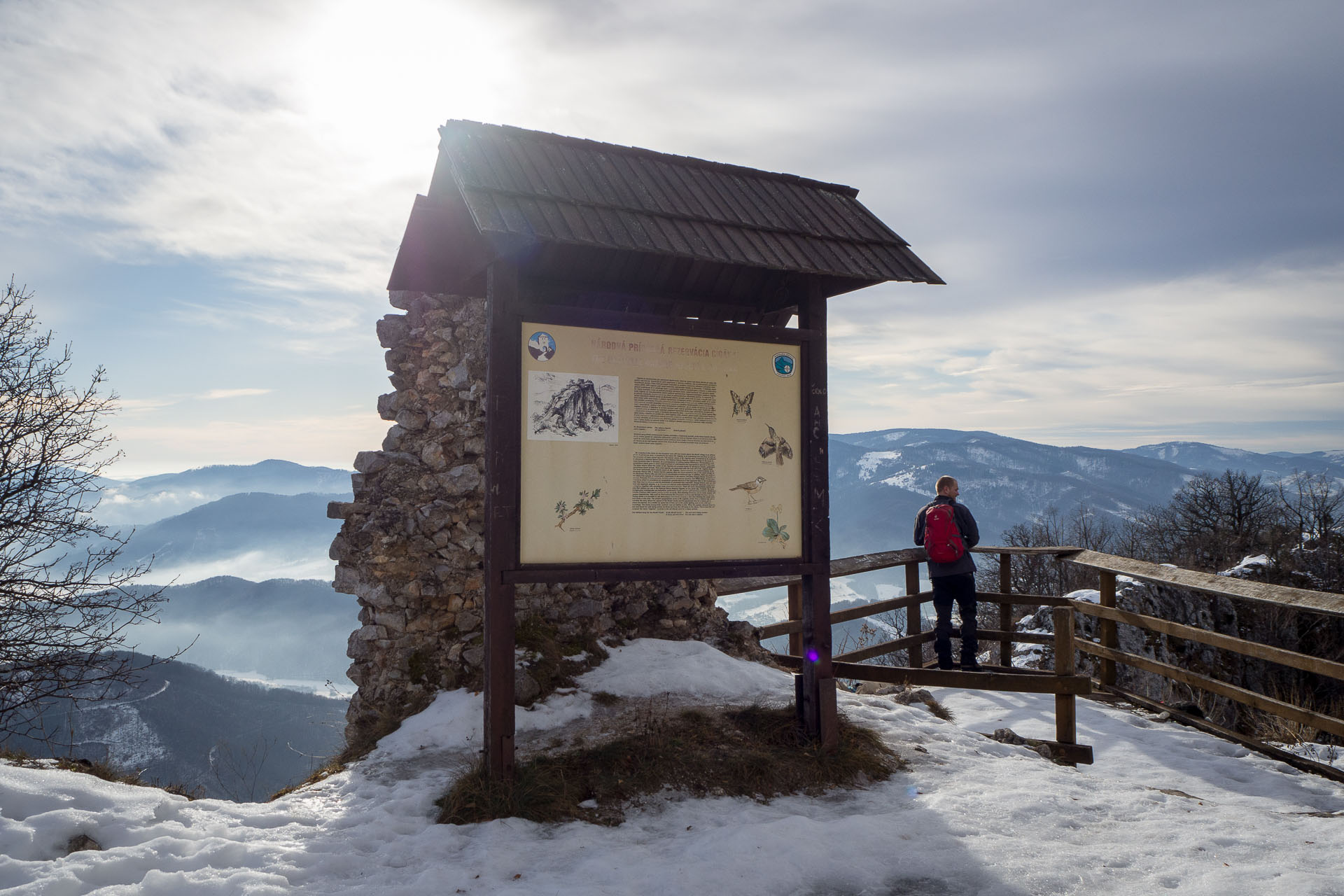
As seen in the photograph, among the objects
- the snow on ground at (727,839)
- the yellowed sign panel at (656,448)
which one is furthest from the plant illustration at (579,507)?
the snow on ground at (727,839)

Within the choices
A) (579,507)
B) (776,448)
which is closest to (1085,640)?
(776,448)

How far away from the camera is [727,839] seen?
Answer: 12.7 feet

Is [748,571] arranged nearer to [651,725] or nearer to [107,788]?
[651,725]

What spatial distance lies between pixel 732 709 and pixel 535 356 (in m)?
3.18

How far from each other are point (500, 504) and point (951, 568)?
4.96 m

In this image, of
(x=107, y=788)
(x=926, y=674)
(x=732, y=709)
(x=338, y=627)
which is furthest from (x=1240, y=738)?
(x=338, y=627)

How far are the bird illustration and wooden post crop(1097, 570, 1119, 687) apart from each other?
445 centimetres

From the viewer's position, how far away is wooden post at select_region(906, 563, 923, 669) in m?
8.27

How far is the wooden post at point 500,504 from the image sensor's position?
14.6 ft

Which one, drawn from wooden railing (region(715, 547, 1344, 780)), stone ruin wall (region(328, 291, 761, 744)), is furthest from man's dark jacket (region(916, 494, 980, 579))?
stone ruin wall (region(328, 291, 761, 744))

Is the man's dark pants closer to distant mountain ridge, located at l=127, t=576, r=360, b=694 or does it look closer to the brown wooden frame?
the brown wooden frame

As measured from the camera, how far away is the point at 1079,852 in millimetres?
3809

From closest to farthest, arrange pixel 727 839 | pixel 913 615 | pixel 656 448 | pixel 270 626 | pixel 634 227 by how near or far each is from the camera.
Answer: pixel 727 839
pixel 634 227
pixel 656 448
pixel 913 615
pixel 270 626

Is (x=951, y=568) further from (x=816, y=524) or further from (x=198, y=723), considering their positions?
(x=198, y=723)
